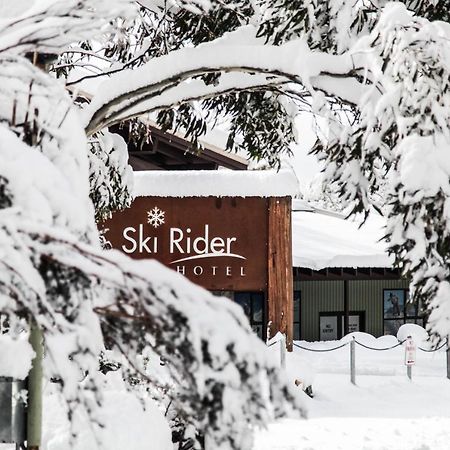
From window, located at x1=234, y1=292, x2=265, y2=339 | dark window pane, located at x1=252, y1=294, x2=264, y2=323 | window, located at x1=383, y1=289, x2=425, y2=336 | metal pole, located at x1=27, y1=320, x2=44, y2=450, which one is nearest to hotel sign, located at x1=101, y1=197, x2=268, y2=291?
window, located at x1=234, y1=292, x2=265, y2=339

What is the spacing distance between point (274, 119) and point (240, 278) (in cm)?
516

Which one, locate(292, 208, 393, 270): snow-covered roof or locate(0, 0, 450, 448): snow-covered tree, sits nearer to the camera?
locate(0, 0, 450, 448): snow-covered tree

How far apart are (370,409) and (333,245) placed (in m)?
8.54

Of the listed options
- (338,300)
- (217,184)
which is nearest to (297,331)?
(338,300)

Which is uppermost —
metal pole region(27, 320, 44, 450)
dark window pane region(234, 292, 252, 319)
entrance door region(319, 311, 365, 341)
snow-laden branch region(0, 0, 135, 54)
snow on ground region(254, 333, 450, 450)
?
snow-laden branch region(0, 0, 135, 54)

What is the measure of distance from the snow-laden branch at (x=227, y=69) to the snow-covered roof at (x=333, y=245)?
10.0 meters

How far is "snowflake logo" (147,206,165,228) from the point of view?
1348cm

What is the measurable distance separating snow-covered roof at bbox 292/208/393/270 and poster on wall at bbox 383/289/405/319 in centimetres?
167

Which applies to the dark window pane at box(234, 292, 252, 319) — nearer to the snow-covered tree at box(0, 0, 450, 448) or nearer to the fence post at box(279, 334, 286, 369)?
the fence post at box(279, 334, 286, 369)

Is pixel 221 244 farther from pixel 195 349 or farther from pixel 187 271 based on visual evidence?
pixel 195 349

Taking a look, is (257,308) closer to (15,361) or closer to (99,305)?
(15,361)

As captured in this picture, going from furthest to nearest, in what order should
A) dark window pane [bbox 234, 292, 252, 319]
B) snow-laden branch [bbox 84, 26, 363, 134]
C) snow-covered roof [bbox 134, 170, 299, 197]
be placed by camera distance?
dark window pane [bbox 234, 292, 252, 319]
snow-covered roof [bbox 134, 170, 299, 197]
snow-laden branch [bbox 84, 26, 363, 134]

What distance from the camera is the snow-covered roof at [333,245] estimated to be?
17781 millimetres

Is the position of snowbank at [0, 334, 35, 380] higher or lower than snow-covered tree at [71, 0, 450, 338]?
lower
